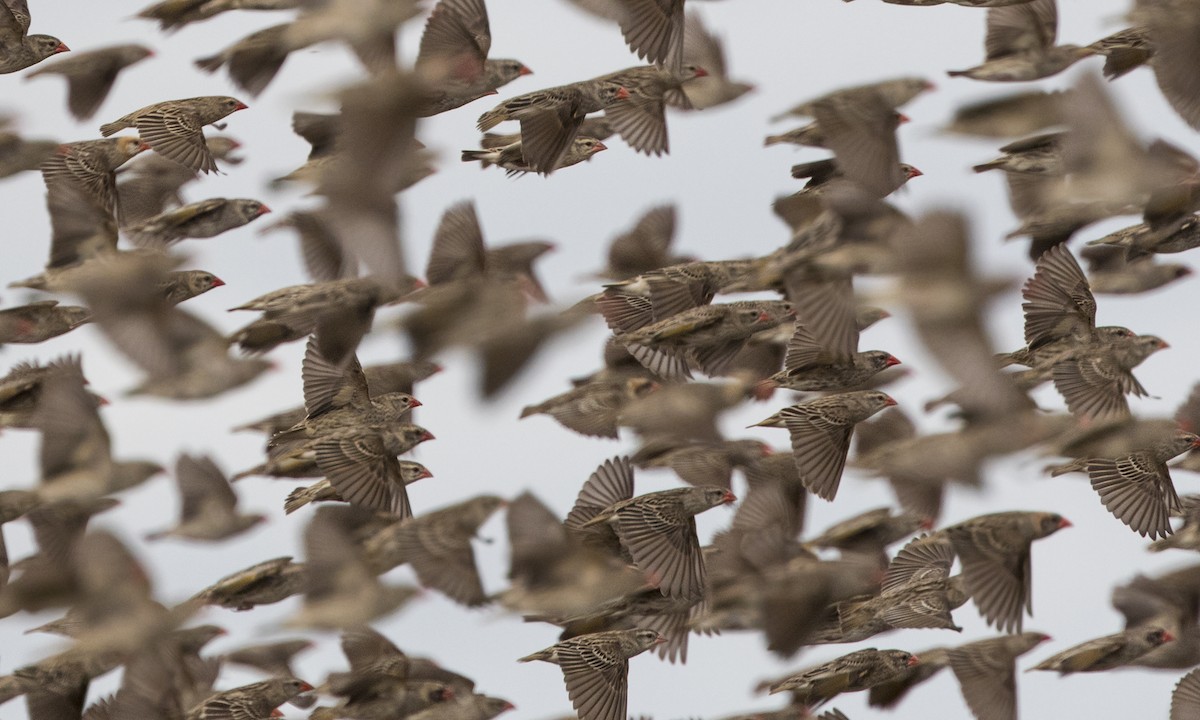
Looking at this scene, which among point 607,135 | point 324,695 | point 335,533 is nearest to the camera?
point 335,533

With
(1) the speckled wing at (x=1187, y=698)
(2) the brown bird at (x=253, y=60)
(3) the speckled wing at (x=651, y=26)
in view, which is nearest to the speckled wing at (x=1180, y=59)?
(3) the speckled wing at (x=651, y=26)

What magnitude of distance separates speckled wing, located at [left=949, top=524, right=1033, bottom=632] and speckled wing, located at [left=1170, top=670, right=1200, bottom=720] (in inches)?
84.0

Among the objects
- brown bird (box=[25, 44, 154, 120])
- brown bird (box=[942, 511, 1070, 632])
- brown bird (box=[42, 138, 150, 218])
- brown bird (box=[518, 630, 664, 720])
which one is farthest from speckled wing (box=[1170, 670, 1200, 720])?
brown bird (box=[25, 44, 154, 120])

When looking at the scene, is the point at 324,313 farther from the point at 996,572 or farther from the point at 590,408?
the point at 996,572

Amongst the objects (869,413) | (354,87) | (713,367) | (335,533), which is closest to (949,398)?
(869,413)

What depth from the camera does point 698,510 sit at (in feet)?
38.9

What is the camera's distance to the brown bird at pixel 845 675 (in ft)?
40.2

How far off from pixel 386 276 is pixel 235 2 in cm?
399

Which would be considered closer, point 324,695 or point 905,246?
point 905,246

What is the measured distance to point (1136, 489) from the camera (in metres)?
12.3

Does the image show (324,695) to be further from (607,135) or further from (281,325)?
(607,135)

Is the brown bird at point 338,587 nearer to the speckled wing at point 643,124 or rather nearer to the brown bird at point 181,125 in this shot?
the brown bird at point 181,125

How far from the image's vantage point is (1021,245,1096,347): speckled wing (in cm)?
1247

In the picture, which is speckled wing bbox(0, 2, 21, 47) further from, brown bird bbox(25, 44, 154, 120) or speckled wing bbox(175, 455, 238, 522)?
speckled wing bbox(175, 455, 238, 522)
